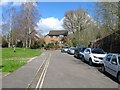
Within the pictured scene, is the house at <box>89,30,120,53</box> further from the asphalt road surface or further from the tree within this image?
the tree

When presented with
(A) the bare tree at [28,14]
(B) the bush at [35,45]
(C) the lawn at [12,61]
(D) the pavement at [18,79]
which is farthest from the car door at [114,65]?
(B) the bush at [35,45]

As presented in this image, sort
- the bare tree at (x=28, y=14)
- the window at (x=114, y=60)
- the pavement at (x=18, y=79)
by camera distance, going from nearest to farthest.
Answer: the pavement at (x=18, y=79) < the window at (x=114, y=60) < the bare tree at (x=28, y=14)

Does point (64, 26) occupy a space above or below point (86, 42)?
above

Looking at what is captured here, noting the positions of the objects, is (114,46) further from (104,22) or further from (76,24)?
(76,24)

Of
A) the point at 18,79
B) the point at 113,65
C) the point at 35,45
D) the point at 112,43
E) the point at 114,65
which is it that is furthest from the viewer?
the point at 35,45

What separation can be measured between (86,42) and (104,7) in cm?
3744

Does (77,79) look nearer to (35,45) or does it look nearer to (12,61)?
(12,61)

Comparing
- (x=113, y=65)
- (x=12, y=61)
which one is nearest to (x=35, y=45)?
(x=12, y=61)

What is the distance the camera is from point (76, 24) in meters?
80.6

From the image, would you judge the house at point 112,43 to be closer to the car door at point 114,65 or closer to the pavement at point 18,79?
the car door at point 114,65

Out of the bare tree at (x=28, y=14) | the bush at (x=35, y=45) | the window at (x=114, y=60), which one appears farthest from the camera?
the bush at (x=35, y=45)

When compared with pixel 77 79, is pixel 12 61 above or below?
above

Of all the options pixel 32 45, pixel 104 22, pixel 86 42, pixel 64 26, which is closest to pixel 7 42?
pixel 32 45

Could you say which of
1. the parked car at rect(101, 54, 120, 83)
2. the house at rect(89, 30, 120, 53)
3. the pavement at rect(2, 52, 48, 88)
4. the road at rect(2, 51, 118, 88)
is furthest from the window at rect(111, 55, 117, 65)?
the house at rect(89, 30, 120, 53)
